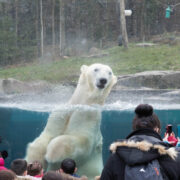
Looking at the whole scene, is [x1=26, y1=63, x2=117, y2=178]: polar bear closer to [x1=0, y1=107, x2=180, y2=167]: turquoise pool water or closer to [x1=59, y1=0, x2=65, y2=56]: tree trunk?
[x1=0, y1=107, x2=180, y2=167]: turquoise pool water

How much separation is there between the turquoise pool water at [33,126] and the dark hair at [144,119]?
1852 mm

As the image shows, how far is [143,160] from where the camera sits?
3.75 ft

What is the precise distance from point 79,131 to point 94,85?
1.29 feet

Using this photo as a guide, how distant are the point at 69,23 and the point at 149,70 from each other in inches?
66.8

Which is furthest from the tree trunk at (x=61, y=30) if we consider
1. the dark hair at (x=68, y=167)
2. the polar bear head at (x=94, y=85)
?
the dark hair at (x=68, y=167)

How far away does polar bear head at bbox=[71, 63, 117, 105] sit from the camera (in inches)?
115

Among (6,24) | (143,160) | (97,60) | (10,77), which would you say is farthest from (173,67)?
(143,160)

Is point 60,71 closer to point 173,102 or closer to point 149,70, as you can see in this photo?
point 149,70

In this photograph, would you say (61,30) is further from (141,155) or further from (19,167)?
(141,155)

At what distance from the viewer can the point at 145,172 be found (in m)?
1.14

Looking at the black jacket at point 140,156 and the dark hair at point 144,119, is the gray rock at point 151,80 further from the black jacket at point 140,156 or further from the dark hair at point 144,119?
the black jacket at point 140,156

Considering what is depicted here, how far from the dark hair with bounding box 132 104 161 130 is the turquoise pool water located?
6.08 ft

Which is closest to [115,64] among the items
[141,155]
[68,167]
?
[68,167]

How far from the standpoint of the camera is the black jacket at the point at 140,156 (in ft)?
3.78
